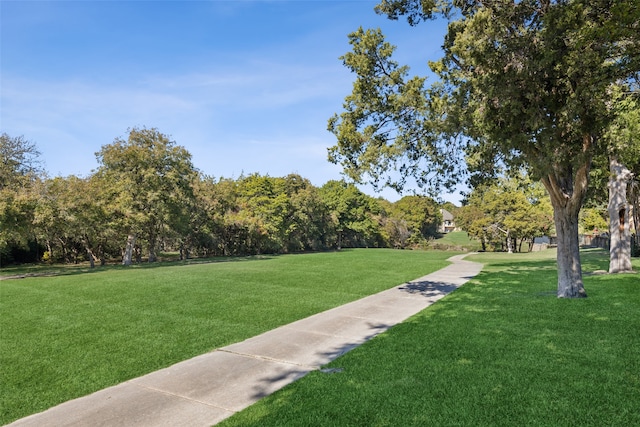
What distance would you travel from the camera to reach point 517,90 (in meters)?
7.57

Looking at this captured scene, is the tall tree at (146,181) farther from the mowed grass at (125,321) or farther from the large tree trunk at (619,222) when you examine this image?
the large tree trunk at (619,222)

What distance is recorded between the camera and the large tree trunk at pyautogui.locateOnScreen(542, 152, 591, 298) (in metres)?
9.77

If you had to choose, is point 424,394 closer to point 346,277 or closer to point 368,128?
point 368,128

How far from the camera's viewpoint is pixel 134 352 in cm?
652

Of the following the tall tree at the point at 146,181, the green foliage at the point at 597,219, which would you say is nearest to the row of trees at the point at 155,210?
the tall tree at the point at 146,181

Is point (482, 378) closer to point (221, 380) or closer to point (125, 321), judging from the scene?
point (221, 380)

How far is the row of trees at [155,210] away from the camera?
21547 mm

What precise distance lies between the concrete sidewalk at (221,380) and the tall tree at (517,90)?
15.0 feet

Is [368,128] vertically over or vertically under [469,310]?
over

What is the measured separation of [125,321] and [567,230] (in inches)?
426

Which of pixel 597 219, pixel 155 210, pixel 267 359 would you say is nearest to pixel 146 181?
pixel 155 210

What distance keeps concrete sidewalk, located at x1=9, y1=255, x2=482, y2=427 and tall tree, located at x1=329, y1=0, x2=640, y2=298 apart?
4.59 meters

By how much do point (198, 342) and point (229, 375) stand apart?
6.33 ft

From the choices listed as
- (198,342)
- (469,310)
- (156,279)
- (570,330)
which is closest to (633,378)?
(570,330)
